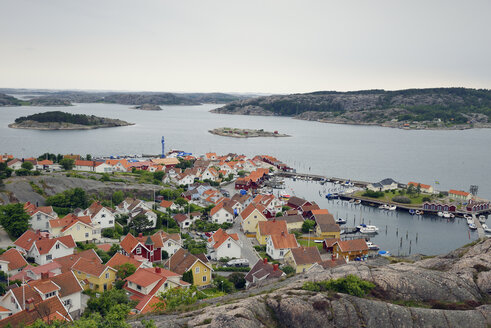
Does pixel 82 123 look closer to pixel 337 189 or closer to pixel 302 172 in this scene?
pixel 302 172

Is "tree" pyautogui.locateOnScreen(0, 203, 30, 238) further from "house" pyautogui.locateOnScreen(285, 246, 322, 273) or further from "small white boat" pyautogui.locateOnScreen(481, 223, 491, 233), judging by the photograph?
"small white boat" pyautogui.locateOnScreen(481, 223, 491, 233)

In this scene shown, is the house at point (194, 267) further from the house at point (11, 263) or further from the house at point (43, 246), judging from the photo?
the house at point (11, 263)

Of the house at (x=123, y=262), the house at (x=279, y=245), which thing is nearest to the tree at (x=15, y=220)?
the house at (x=123, y=262)

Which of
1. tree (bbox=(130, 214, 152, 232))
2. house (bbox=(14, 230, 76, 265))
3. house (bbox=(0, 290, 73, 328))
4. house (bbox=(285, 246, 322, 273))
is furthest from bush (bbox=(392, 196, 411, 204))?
house (bbox=(0, 290, 73, 328))

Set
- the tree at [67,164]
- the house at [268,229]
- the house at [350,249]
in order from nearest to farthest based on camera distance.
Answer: the house at [350,249] → the house at [268,229] → the tree at [67,164]

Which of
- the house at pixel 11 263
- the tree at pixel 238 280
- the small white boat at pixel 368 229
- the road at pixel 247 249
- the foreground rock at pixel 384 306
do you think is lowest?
the small white boat at pixel 368 229

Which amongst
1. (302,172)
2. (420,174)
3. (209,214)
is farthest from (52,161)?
(420,174)
